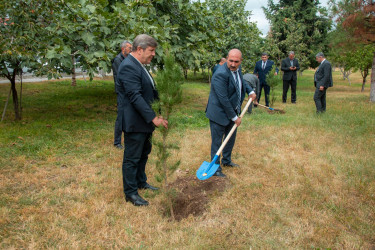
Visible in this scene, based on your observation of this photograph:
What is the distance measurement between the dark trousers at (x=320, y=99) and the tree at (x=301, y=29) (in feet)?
40.5

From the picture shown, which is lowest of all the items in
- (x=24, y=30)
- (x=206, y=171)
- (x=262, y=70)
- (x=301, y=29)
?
(x=206, y=171)

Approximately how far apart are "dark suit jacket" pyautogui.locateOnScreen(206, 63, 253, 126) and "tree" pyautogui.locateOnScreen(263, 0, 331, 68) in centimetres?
1820

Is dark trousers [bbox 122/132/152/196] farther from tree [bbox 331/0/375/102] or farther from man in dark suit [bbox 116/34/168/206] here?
tree [bbox 331/0/375/102]

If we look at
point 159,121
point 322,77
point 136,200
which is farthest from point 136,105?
point 322,77

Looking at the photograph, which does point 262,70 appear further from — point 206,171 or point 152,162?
point 206,171

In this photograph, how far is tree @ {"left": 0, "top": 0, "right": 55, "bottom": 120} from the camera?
212 inches

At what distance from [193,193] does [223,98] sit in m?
1.50

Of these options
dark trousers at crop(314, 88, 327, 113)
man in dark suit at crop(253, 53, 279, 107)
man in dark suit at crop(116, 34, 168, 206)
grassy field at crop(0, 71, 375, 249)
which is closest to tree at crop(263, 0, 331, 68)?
man in dark suit at crop(253, 53, 279, 107)

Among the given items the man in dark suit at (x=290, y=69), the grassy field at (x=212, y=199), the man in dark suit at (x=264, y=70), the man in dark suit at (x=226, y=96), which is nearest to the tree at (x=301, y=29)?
the man in dark suit at (x=290, y=69)

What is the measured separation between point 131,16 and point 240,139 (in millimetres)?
3951

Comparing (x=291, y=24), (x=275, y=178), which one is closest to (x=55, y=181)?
(x=275, y=178)

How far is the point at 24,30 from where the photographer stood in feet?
19.7

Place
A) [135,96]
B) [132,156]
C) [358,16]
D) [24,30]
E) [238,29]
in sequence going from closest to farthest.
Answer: [135,96]
[132,156]
[24,30]
[358,16]
[238,29]

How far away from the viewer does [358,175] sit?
459 centimetres
